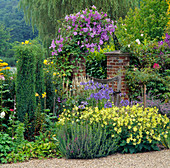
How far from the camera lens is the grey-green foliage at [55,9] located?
13327 millimetres

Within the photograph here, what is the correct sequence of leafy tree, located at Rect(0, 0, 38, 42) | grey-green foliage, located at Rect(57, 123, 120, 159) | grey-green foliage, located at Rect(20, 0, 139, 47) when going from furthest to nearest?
1. leafy tree, located at Rect(0, 0, 38, 42)
2. grey-green foliage, located at Rect(20, 0, 139, 47)
3. grey-green foliage, located at Rect(57, 123, 120, 159)

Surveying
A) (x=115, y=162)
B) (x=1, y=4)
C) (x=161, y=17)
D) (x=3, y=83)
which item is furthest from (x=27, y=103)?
(x=1, y=4)

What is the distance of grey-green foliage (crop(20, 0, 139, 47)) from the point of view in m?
13.3

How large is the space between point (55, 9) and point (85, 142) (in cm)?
1133

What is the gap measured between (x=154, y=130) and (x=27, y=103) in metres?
2.24

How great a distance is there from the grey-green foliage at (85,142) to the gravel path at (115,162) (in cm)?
10

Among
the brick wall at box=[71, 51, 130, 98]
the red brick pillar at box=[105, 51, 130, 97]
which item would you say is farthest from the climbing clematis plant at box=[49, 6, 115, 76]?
the red brick pillar at box=[105, 51, 130, 97]

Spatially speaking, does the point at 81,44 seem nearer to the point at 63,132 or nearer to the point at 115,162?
the point at 63,132

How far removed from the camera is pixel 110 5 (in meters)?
14.0

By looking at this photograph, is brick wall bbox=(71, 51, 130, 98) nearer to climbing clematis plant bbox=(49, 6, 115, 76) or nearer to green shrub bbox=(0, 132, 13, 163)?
climbing clematis plant bbox=(49, 6, 115, 76)

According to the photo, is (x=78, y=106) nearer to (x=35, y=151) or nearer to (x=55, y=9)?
(x=35, y=151)

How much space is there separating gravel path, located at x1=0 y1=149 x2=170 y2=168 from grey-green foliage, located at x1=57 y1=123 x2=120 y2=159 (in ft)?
0.31

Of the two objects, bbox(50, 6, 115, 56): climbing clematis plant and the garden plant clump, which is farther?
bbox(50, 6, 115, 56): climbing clematis plant

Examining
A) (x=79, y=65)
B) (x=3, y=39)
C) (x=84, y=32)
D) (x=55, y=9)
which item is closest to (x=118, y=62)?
(x=79, y=65)
